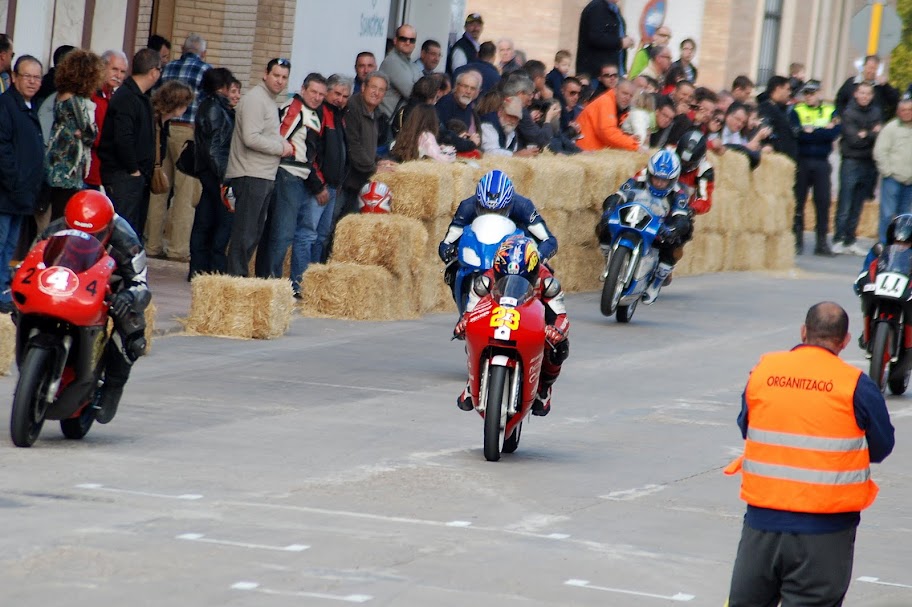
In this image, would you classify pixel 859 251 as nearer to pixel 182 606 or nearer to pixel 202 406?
pixel 202 406

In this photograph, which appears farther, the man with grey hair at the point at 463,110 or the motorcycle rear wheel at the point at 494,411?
the man with grey hair at the point at 463,110

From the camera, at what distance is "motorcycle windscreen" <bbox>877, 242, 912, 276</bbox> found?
1467 centimetres

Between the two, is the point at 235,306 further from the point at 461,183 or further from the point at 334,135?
the point at 461,183

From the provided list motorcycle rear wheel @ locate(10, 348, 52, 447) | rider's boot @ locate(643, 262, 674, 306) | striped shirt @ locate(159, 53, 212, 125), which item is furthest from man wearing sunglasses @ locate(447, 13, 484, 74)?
motorcycle rear wheel @ locate(10, 348, 52, 447)

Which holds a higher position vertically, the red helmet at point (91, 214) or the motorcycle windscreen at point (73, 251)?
the red helmet at point (91, 214)

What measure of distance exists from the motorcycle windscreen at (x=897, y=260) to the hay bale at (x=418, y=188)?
4.87 metres

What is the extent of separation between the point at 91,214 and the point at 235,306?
5.21 meters

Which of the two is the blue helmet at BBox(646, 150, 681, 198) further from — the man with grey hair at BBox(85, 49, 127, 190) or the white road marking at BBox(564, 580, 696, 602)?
the white road marking at BBox(564, 580, 696, 602)

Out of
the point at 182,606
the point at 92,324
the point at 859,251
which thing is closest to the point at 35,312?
the point at 92,324

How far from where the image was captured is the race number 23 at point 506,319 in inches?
436

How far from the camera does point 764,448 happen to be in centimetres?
676

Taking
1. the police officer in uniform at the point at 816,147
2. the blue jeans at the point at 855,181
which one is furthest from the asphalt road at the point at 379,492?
the police officer in uniform at the point at 816,147

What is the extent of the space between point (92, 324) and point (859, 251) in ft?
66.1

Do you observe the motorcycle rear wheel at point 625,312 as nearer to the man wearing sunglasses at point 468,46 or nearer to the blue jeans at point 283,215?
the blue jeans at point 283,215
